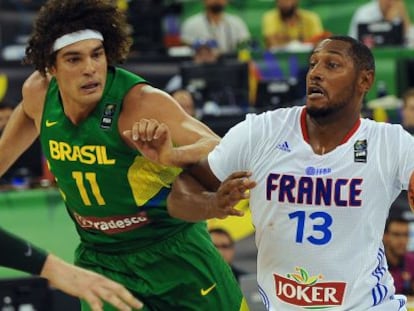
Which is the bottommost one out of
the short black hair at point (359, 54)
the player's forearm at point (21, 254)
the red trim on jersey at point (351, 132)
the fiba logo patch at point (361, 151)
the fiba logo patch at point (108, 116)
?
the player's forearm at point (21, 254)

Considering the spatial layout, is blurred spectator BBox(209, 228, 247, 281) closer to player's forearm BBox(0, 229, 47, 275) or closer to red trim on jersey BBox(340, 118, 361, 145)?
red trim on jersey BBox(340, 118, 361, 145)

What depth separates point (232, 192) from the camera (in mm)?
5023

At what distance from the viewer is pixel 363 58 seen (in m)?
5.34

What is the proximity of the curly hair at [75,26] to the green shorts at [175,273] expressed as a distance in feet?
3.31

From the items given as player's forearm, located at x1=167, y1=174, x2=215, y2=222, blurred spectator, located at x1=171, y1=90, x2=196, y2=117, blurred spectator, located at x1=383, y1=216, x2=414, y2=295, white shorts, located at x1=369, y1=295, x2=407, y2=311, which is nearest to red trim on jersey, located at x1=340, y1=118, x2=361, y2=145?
player's forearm, located at x1=167, y1=174, x2=215, y2=222

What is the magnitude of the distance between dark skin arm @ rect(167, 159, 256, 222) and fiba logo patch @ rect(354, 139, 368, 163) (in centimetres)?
54

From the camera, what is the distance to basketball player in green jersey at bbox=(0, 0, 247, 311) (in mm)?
5934

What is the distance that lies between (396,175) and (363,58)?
544mm

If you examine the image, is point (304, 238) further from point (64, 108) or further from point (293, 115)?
point (64, 108)

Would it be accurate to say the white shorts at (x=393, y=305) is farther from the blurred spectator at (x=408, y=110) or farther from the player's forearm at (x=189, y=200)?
the blurred spectator at (x=408, y=110)

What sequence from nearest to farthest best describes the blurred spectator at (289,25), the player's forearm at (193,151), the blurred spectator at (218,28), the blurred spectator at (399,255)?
the player's forearm at (193,151) < the blurred spectator at (399,255) < the blurred spectator at (289,25) < the blurred spectator at (218,28)

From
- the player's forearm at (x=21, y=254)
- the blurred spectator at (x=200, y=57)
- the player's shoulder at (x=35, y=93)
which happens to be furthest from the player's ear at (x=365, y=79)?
the blurred spectator at (x=200, y=57)

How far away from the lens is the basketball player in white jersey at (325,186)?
17.2ft

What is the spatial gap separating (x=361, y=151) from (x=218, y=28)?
912 centimetres
